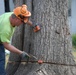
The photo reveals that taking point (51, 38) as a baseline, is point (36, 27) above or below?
above

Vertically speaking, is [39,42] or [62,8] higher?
[62,8]

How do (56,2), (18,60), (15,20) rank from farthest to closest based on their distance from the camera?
(18,60) < (56,2) < (15,20)

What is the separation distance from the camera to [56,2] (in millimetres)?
7133

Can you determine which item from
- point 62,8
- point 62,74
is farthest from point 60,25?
point 62,74

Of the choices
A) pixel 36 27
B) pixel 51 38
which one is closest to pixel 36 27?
pixel 36 27

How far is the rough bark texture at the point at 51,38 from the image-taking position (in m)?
7.13

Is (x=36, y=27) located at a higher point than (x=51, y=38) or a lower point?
higher

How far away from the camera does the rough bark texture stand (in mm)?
7133

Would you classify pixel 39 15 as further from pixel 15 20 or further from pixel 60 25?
pixel 15 20

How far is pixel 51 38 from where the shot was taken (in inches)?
282

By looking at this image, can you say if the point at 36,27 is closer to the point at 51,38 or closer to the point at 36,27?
the point at 36,27

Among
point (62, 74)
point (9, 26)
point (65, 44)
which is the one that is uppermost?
point (9, 26)

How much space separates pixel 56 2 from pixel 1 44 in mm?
1233

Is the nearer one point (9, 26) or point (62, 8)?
point (9, 26)
